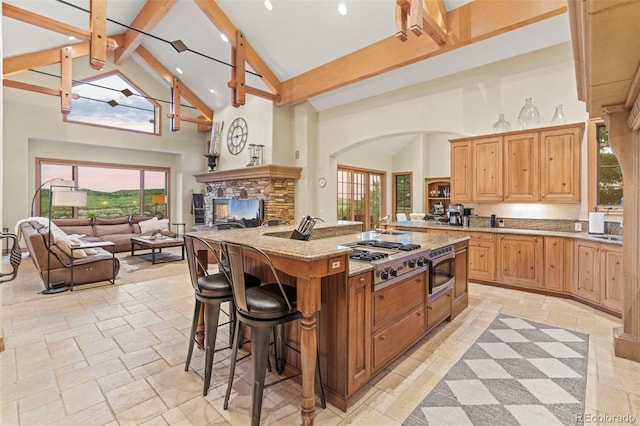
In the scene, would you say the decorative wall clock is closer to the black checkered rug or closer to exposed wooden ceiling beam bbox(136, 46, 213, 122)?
exposed wooden ceiling beam bbox(136, 46, 213, 122)

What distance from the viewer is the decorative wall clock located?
27.7ft

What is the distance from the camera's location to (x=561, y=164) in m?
4.37

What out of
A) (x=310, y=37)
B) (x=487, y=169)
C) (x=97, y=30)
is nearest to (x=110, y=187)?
(x=97, y=30)

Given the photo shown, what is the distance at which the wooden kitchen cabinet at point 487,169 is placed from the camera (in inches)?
192

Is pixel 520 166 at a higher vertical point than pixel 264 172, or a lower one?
lower

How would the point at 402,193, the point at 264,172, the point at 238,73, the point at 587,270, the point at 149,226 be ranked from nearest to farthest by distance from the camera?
the point at 587,270
the point at 238,73
the point at 264,172
the point at 149,226
the point at 402,193

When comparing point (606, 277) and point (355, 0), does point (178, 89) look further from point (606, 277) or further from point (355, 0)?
point (606, 277)

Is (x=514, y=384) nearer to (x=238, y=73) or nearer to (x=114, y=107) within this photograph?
(x=238, y=73)

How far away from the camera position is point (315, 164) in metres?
7.71

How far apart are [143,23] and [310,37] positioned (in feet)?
12.9

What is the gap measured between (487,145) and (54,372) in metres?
5.84

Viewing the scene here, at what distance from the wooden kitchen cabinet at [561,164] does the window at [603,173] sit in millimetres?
147

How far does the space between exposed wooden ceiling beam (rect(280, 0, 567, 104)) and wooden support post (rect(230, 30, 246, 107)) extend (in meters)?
1.26

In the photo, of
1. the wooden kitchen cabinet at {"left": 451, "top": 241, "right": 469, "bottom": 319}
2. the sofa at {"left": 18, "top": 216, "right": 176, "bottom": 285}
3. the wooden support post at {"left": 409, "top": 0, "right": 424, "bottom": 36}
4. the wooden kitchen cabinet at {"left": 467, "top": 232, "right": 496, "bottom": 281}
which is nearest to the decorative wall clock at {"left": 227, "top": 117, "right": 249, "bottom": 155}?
the sofa at {"left": 18, "top": 216, "right": 176, "bottom": 285}
